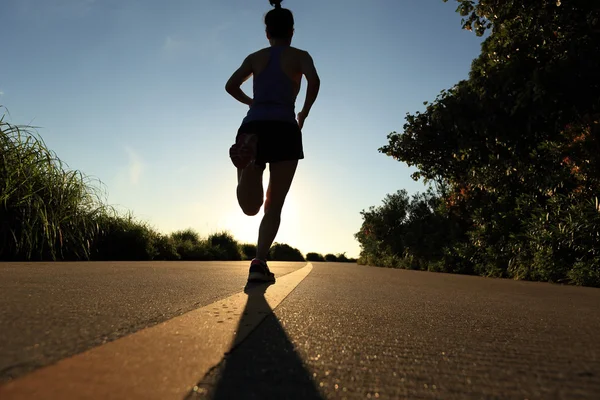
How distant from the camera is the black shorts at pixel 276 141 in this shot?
4.14 meters

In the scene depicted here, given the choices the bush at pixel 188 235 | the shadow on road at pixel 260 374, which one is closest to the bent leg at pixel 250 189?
the shadow on road at pixel 260 374

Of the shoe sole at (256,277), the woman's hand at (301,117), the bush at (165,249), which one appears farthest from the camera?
the bush at (165,249)

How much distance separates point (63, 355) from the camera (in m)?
1.19

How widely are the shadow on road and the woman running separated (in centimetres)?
249

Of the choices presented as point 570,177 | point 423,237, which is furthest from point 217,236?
point 570,177

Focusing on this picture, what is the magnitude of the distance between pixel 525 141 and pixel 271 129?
263 inches

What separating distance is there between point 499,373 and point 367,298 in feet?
7.08

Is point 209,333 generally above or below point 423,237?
below

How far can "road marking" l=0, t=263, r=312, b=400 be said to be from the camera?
92 centimetres

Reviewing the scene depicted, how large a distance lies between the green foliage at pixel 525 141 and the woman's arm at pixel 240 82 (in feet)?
17.1

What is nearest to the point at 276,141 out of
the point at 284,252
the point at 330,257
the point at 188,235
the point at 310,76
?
the point at 310,76

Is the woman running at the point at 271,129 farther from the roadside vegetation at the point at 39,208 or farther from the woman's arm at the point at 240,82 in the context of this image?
the roadside vegetation at the point at 39,208

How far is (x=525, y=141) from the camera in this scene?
359 inches

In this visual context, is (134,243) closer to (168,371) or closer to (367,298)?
(367,298)
